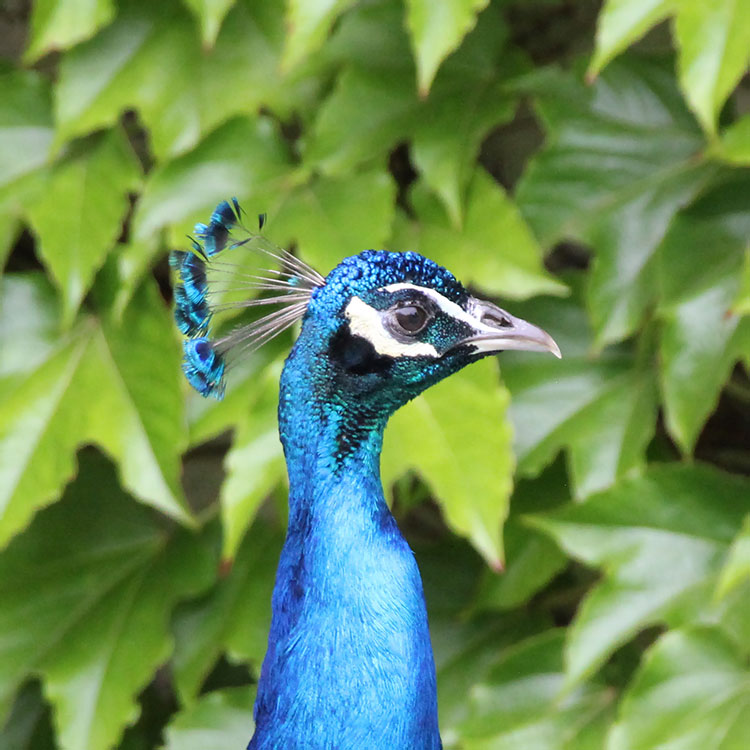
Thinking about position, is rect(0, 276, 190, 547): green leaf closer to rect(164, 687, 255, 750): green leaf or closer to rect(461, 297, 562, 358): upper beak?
rect(164, 687, 255, 750): green leaf

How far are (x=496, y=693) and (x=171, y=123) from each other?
21.6 inches

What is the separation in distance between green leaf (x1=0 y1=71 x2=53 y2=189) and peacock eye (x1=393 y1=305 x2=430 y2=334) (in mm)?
691

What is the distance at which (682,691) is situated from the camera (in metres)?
0.80

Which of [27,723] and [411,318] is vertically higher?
[411,318]

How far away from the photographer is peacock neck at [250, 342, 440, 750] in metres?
0.37

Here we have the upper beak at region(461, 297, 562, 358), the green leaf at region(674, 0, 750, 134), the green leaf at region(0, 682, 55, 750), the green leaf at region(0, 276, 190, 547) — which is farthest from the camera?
the green leaf at region(0, 682, 55, 750)

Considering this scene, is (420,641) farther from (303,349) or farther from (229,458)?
(229,458)

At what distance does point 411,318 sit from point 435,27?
0.44m

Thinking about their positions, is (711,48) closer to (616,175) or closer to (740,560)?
(616,175)

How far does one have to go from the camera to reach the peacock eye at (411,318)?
1.15ft

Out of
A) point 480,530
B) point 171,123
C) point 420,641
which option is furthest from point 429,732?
point 171,123

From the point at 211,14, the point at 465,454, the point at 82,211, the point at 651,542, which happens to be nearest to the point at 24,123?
the point at 82,211

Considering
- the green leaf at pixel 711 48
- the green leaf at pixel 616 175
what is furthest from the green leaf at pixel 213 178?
the green leaf at pixel 711 48

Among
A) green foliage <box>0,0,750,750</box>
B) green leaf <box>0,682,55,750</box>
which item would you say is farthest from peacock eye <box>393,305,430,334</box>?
green leaf <box>0,682,55,750</box>
